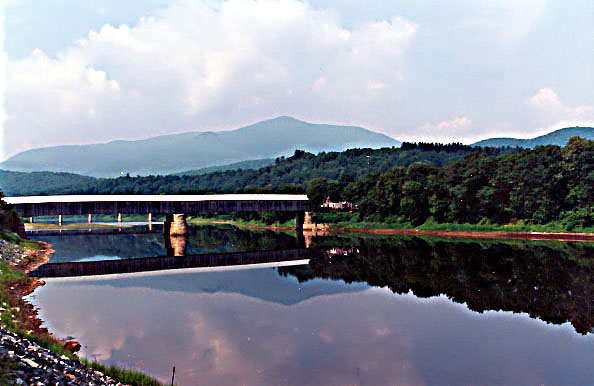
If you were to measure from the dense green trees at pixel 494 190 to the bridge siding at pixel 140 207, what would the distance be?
56.6 ft

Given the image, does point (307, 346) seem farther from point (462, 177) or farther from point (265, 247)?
point (462, 177)

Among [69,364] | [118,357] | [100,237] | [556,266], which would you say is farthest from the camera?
[100,237]

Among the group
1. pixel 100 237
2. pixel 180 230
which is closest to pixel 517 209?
pixel 180 230

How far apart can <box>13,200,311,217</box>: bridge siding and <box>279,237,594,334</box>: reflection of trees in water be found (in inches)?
1187

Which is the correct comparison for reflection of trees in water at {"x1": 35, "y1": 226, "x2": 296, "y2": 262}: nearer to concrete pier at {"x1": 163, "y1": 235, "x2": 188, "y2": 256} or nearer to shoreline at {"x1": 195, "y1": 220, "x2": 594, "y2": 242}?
concrete pier at {"x1": 163, "y1": 235, "x2": 188, "y2": 256}

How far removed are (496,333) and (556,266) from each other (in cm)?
3023

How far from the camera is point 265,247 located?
84375 mm

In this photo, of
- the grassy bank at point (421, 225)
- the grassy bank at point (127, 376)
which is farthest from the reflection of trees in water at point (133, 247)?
the grassy bank at point (127, 376)

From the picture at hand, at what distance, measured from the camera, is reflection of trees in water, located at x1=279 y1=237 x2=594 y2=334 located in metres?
37.1

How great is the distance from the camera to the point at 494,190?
309 ft

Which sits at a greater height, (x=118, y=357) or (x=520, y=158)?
(x=520, y=158)

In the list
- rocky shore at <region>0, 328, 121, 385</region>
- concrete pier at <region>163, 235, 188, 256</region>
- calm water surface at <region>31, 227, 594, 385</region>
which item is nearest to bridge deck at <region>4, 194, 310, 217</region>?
concrete pier at <region>163, 235, 188, 256</region>

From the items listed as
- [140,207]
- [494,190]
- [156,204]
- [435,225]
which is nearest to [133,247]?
[140,207]

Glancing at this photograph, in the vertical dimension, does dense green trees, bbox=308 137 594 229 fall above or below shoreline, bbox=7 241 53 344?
above
